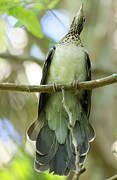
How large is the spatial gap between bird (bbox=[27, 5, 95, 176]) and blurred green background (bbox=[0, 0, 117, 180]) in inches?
16.8

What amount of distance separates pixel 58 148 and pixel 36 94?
5.71ft

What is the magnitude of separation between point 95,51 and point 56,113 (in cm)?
174

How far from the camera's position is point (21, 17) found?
3.56 meters

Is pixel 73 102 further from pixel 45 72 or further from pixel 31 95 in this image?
pixel 31 95

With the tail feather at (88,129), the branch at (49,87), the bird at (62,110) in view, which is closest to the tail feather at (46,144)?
the bird at (62,110)

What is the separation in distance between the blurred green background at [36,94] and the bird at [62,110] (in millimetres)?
427

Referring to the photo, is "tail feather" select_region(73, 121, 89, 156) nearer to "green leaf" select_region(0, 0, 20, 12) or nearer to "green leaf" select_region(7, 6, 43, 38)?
"green leaf" select_region(7, 6, 43, 38)

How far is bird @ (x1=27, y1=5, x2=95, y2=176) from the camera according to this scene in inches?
154

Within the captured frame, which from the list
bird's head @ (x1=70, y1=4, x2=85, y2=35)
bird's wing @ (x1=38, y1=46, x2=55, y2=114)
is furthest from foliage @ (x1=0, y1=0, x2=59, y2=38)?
bird's head @ (x1=70, y1=4, x2=85, y2=35)

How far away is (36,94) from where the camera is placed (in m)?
5.52

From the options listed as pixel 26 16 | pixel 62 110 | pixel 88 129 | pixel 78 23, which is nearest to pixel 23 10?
pixel 26 16

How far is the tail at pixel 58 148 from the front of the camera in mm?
3643

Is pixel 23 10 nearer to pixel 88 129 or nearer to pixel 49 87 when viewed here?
pixel 49 87

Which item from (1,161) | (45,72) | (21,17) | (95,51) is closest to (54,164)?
(45,72)
